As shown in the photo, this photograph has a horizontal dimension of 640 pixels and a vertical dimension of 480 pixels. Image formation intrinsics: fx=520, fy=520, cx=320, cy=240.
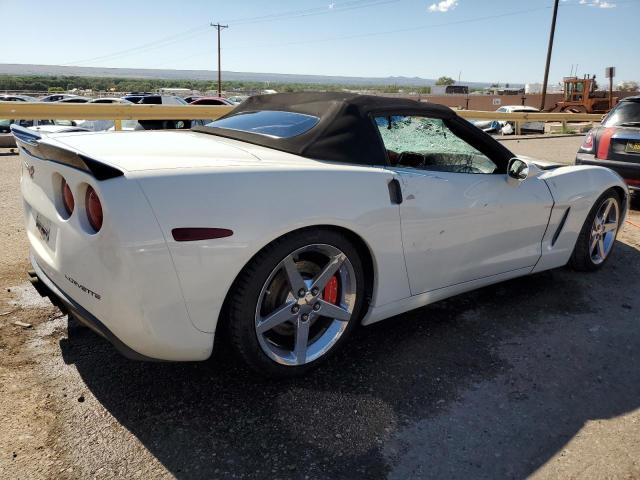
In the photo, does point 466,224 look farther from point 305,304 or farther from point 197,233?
point 197,233

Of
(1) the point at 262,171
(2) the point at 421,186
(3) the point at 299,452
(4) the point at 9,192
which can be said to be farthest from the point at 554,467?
(4) the point at 9,192

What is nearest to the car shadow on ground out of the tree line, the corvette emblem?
the corvette emblem

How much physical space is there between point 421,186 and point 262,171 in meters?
0.92

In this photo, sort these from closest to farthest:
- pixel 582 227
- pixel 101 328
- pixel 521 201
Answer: pixel 101 328 < pixel 521 201 < pixel 582 227

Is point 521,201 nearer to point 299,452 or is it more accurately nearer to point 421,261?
point 421,261

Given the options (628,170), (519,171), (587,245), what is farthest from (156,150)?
(628,170)

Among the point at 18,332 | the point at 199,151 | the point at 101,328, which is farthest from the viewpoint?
the point at 18,332

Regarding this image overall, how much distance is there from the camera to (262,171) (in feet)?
7.28

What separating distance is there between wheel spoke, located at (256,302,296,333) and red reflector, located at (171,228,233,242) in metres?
0.48

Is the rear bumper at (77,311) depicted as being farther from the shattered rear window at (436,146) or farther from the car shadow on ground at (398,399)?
the shattered rear window at (436,146)

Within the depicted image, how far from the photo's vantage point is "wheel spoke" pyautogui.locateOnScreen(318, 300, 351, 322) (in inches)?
99.7

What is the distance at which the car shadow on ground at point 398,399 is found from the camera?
2.03 metres

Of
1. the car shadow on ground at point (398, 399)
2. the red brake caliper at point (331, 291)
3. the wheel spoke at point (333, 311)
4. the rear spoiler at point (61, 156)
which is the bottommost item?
the car shadow on ground at point (398, 399)

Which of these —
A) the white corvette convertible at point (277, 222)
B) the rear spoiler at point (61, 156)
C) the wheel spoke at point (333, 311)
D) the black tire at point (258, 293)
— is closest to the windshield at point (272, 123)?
the white corvette convertible at point (277, 222)
